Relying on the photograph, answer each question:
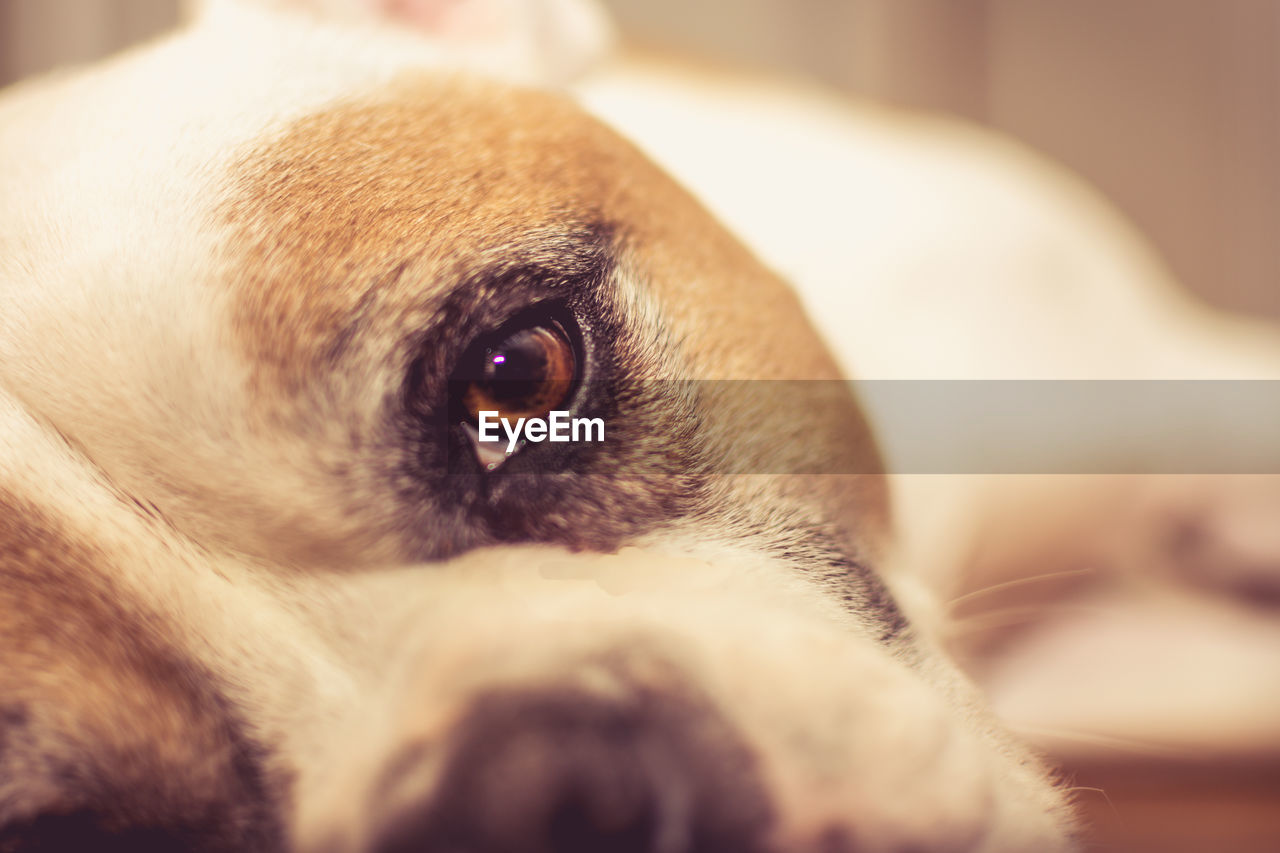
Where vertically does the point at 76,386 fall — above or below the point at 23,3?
below

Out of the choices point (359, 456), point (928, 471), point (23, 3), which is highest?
point (23, 3)

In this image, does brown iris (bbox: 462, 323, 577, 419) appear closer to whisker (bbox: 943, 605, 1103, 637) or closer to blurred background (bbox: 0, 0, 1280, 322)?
whisker (bbox: 943, 605, 1103, 637)

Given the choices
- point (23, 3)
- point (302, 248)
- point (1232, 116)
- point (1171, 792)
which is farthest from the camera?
point (1232, 116)

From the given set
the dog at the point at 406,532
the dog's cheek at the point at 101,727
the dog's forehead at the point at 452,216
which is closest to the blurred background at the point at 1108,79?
the dog's forehead at the point at 452,216

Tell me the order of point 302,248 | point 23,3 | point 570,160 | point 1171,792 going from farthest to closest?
point 23,3
point 1171,792
point 570,160
point 302,248

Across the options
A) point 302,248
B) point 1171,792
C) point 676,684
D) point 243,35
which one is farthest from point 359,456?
point 1171,792

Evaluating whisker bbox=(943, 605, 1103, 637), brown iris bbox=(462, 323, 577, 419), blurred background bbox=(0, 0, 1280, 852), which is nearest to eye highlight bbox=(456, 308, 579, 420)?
brown iris bbox=(462, 323, 577, 419)

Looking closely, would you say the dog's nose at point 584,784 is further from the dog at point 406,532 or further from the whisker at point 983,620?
the whisker at point 983,620

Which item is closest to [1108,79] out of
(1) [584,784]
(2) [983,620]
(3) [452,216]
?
(2) [983,620]

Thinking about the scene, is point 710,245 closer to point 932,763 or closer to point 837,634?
point 837,634
